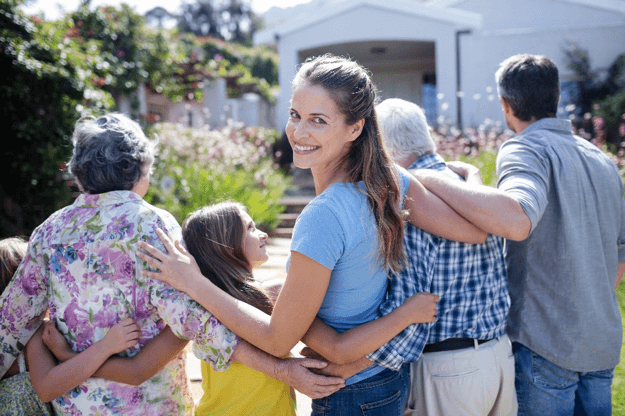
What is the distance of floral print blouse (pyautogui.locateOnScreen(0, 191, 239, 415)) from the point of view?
1.64 metres

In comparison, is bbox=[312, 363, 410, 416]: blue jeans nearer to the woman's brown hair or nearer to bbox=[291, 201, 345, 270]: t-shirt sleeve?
bbox=[291, 201, 345, 270]: t-shirt sleeve

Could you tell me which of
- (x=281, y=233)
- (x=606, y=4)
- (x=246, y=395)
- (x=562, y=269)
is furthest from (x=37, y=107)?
(x=606, y=4)

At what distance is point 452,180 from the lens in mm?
1703

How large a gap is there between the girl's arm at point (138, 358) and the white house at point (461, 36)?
10.2 metres

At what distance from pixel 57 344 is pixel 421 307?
1.30m

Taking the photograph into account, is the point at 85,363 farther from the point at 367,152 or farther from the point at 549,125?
the point at 549,125

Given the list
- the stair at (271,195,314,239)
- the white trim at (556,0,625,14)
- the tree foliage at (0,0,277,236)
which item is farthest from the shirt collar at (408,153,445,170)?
the white trim at (556,0,625,14)

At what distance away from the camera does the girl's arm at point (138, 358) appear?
1.69m

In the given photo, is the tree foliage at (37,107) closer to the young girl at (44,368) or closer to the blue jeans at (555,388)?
the young girl at (44,368)

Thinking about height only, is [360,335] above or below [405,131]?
below

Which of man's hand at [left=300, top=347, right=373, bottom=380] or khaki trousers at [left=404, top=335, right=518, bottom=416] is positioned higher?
man's hand at [left=300, top=347, right=373, bottom=380]

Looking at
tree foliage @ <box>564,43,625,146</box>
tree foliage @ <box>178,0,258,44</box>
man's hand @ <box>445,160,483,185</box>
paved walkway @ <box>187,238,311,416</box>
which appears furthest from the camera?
tree foliage @ <box>178,0,258,44</box>

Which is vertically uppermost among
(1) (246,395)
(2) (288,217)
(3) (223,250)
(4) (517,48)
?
(4) (517,48)

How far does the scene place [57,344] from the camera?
1.73 m
